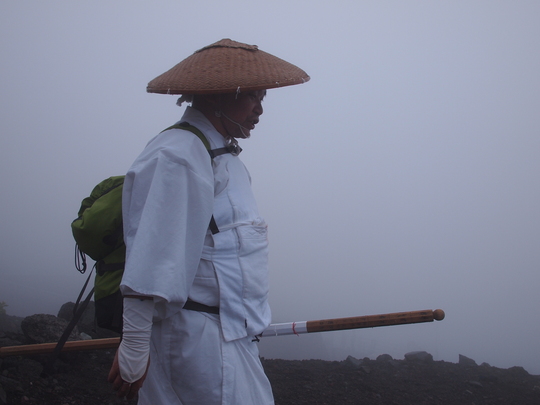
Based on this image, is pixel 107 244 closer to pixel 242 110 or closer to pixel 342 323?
pixel 242 110

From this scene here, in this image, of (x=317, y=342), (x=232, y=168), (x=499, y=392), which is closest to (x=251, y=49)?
(x=232, y=168)

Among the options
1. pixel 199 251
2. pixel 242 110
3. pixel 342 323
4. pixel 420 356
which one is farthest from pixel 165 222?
pixel 420 356

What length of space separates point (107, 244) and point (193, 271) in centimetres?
33

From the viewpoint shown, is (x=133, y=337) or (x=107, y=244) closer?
(x=133, y=337)

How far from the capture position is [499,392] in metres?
3.74

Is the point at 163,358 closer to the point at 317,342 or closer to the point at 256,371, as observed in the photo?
the point at 256,371

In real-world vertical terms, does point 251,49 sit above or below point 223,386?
above

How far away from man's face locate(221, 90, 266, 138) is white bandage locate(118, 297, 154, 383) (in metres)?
0.67

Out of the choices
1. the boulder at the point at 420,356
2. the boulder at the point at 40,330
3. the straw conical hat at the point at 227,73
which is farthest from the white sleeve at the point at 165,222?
the boulder at the point at 420,356

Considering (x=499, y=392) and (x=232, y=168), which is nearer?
(x=232, y=168)

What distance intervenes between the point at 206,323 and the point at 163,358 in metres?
0.17

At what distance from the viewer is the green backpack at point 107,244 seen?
164 centimetres

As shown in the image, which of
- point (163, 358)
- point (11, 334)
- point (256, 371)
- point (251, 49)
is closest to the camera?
point (163, 358)

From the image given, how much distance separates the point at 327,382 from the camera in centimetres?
372
